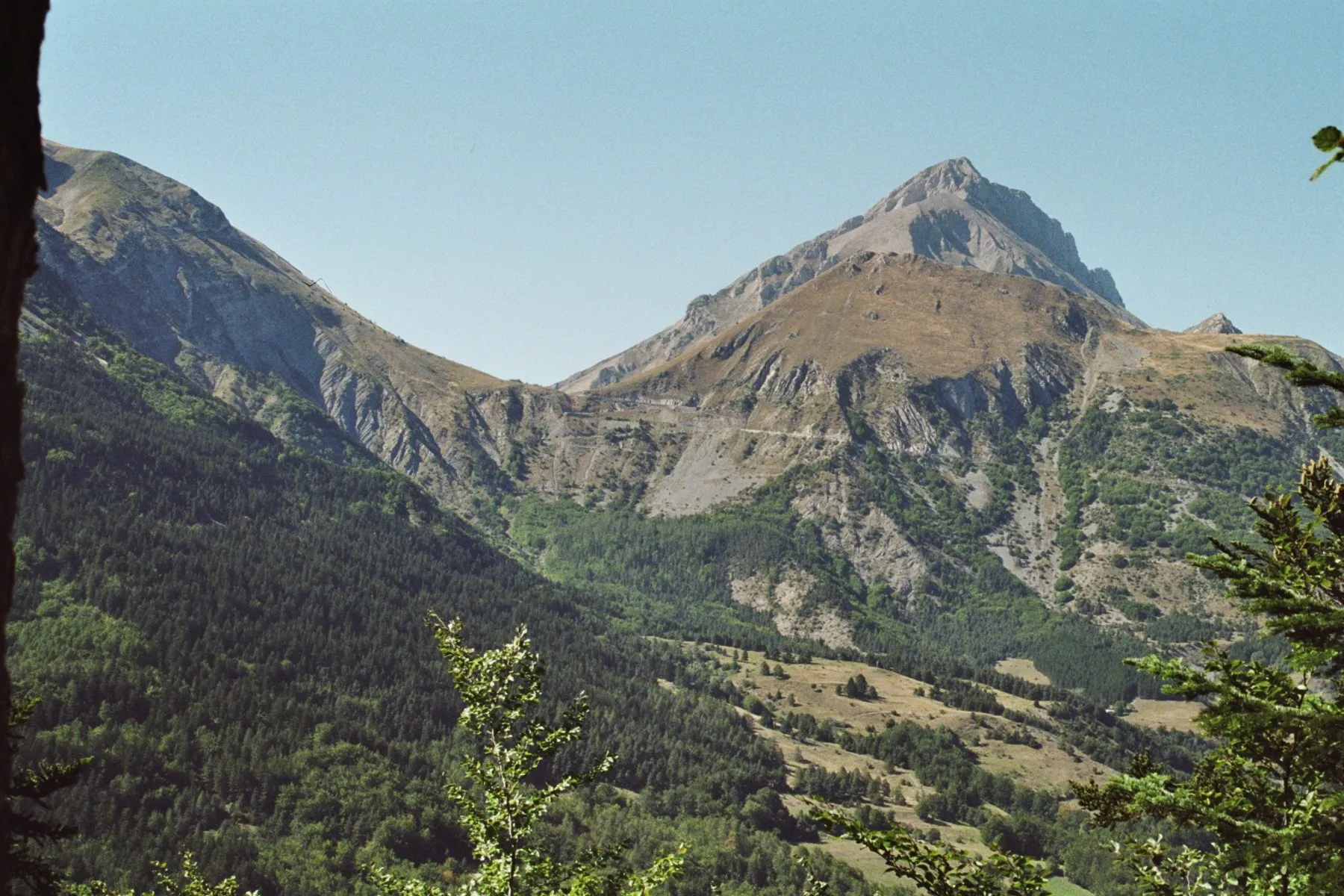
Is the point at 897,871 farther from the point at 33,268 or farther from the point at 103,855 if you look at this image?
the point at 103,855

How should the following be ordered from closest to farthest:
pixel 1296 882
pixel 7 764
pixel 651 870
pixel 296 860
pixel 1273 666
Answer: pixel 7 764 → pixel 1296 882 → pixel 1273 666 → pixel 651 870 → pixel 296 860

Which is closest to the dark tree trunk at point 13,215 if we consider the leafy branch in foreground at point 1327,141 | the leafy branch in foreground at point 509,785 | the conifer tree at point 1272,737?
the leafy branch in foreground at point 1327,141

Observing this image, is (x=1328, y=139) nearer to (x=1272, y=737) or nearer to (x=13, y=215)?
(x=13, y=215)

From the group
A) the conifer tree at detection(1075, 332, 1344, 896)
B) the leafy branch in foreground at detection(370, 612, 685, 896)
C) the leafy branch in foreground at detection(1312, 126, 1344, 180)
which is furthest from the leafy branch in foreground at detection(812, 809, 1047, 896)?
the leafy branch in foreground at detection(1312, 126, 1344, 180)

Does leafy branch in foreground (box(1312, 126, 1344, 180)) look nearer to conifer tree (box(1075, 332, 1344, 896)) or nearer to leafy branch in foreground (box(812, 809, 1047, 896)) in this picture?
conifer tree (box(1075, 332, 1344, 896))

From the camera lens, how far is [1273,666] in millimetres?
20578

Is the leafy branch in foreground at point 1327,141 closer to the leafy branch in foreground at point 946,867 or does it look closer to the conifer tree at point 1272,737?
the conifer tree at point 1272,737

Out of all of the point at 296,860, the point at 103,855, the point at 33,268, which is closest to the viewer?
the point at 33,268

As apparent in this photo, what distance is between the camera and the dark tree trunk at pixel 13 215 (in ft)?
25.7

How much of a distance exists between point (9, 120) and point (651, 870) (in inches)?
786

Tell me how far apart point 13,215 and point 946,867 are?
1608cm

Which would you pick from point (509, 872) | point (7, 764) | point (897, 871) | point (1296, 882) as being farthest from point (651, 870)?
point (7, 764)

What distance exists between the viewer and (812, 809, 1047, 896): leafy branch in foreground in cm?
1712

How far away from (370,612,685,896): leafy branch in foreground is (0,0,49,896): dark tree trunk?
1387 cm
